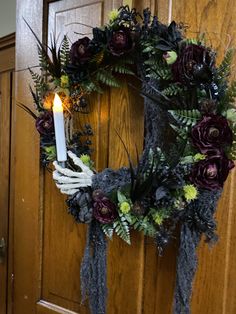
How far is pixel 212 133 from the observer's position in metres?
0.63

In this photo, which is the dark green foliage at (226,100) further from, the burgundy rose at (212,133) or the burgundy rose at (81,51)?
the burgundy rose at (81,51)

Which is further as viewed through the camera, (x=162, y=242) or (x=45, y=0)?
(x=45, y=0)

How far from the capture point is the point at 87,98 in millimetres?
922

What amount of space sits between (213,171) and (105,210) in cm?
25

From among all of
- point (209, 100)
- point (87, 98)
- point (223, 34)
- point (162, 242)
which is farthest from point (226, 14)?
point (162, 242)

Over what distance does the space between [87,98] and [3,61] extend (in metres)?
0.92

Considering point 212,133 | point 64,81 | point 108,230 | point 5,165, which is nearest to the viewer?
point 212,133

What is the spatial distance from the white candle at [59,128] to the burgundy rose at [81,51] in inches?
5.0

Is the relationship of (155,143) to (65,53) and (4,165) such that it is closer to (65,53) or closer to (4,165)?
(65,53)

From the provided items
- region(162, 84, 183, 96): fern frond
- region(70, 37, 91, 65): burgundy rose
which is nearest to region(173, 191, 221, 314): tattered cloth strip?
region(162, 84, 183, 96): fern frond

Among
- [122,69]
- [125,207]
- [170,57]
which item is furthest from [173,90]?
[125,207]

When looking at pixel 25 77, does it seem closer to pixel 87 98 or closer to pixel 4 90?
pixel 87 98

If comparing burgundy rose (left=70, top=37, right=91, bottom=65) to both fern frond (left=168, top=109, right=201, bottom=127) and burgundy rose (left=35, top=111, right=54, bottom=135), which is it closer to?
burgundy rose (left=35, top=111, right=54, bottom=135)

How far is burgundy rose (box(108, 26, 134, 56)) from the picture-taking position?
75 centimetres
